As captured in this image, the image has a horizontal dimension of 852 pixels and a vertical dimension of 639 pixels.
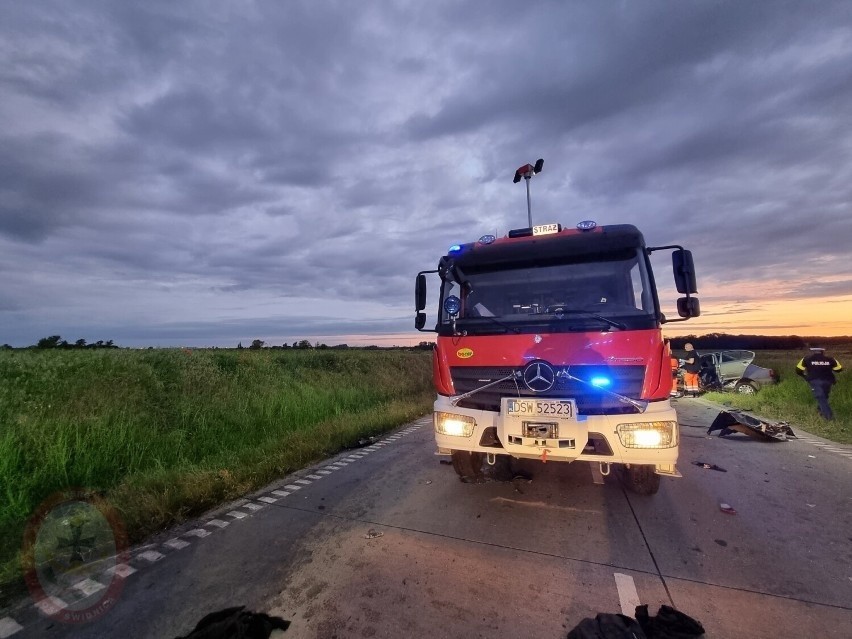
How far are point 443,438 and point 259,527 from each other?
1809mm

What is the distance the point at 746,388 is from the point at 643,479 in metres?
13.6

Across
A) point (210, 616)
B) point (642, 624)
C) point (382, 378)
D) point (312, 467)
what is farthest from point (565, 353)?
point (382, 378)

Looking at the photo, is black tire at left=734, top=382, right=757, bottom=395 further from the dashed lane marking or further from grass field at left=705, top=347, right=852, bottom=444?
the dashed lane marking

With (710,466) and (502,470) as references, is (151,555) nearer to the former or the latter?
(502,470)

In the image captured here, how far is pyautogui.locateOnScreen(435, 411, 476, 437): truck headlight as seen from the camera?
3.48 meters

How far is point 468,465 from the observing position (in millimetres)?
4090

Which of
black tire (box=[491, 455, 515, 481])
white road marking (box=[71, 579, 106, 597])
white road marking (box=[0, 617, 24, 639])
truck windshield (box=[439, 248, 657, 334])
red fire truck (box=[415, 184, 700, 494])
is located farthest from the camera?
black tire (box=[491, 455, 515, 481])

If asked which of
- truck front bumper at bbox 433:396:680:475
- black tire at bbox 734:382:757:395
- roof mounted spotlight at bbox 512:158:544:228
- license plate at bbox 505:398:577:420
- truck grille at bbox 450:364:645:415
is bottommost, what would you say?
black tire at bbox 734:382:757:395

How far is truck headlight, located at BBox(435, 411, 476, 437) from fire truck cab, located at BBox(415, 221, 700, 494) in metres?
0.01

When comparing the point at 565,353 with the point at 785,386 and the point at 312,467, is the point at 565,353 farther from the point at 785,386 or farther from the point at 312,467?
the point at 785,386

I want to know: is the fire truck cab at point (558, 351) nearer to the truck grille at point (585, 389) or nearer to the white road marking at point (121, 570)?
the truck grille at point (585, 389)

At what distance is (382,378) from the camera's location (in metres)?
16.0

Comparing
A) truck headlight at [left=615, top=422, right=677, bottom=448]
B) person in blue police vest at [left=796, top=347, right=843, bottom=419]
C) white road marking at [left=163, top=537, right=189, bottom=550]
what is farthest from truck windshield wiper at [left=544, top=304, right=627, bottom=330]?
person in blue police vest at [left=796, top=347, right=843, bottom=419]

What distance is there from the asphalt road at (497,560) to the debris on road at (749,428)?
69.8 inches
